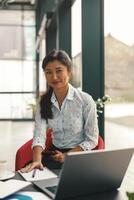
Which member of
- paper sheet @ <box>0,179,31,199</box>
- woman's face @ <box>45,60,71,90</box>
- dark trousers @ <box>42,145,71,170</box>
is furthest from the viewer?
woman's face @ <box>45,60,71,90</box>

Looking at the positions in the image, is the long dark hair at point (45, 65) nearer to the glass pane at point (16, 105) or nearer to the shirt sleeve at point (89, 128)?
the shirt sleeve at point (89, 128)

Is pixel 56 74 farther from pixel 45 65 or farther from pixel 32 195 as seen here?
pixel 32 195

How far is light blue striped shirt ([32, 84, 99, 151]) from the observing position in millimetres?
2408

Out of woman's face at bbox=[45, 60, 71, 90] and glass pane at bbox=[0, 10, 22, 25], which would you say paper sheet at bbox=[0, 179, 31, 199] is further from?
glass pane at bbox=[0, 10, 22, 25]

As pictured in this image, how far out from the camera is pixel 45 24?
8031 millimetres

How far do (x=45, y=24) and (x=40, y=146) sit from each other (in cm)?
606

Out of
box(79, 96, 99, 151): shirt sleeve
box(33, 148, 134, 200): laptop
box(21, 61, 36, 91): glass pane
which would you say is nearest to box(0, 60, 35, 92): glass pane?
box(21, 61, 36, 91): glass pane

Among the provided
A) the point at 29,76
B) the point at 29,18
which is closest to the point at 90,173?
the point at 29,76

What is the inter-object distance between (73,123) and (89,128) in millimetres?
114

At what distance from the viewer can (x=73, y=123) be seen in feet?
7.92

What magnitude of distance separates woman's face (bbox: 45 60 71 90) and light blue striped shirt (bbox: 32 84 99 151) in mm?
171

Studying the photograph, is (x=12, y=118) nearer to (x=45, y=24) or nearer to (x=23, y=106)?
(x=23, y=106)

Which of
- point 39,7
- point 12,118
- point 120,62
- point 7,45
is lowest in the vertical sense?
point 12,118

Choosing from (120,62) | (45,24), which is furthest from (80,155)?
(45,24)
